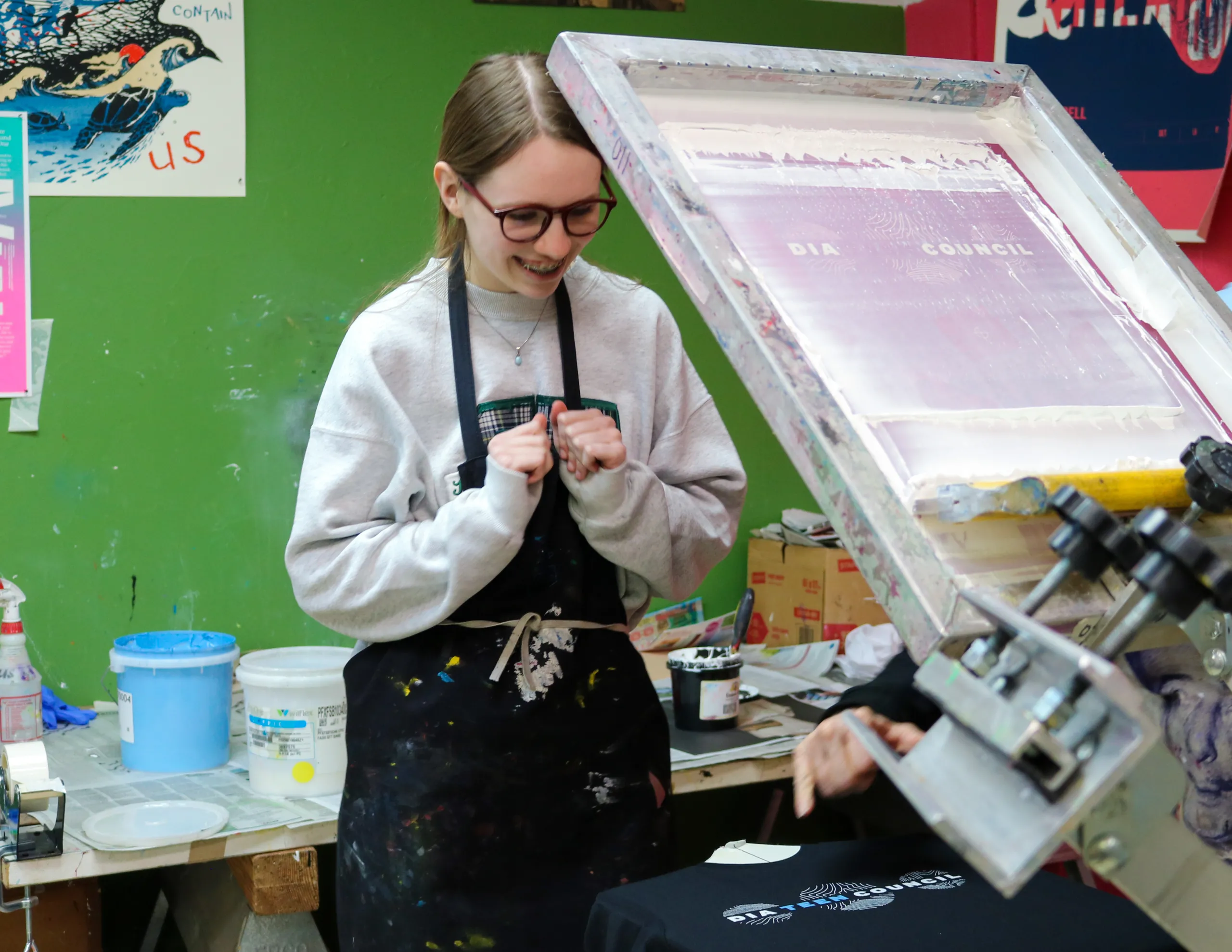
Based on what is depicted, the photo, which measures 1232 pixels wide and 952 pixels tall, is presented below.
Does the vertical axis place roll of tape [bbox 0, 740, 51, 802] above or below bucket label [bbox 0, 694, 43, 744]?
above

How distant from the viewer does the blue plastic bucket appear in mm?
1933

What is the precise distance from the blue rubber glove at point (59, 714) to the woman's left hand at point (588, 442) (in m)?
1.45

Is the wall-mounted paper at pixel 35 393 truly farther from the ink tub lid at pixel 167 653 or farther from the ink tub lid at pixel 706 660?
the ink tub lid at pixel 706 660

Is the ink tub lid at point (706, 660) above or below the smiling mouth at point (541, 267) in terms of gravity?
below

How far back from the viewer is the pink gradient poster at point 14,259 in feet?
7.06

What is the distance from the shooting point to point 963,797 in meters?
0.55

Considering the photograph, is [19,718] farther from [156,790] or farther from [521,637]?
[521,637]

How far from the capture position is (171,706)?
76.2 inches

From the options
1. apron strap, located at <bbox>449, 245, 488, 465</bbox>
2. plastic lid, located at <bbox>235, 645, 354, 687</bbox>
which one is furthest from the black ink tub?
apron strap, located at <bbox>449, 245, 488, 465</bbox>

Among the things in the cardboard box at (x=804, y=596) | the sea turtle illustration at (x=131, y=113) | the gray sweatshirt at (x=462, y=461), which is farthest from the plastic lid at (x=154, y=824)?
the cardboard box at (x=804, y=596)

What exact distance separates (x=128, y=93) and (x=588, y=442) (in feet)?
5.03

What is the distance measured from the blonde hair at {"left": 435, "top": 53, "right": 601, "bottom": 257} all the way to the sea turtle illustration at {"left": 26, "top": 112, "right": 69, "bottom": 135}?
1.27 m

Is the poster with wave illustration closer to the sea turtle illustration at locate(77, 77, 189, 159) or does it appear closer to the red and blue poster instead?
the sea turtle illustration at locate(77, 77, 189, 159)

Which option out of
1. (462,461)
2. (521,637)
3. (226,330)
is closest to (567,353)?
(462,461)
